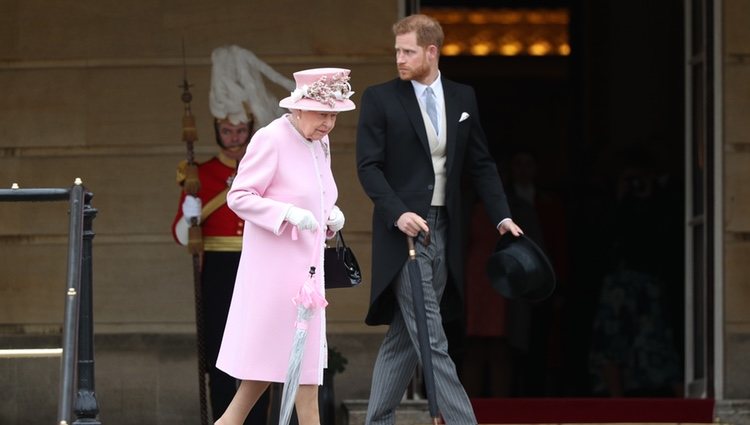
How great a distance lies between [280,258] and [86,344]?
87 centimetres

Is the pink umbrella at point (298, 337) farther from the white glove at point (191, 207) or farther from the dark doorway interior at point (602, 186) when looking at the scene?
the dark doorway interior at point (602, 186)

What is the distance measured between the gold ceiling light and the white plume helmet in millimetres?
A: 6135

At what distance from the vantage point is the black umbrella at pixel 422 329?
26.4 feet

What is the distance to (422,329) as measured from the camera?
809 cm

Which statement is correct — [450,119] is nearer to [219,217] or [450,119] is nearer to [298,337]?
[298,337]

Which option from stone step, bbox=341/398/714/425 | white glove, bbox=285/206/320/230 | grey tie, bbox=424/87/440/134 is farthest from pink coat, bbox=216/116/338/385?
stone step, bbox=341/398/714/425

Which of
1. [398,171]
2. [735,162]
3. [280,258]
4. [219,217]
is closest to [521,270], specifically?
[398,171]

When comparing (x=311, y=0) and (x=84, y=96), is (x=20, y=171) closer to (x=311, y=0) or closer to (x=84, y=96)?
(x=84, y=96)

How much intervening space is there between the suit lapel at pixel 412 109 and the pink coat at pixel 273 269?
89cm

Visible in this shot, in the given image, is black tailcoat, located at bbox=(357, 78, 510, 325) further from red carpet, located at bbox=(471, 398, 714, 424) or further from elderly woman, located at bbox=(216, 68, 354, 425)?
red carpet, located at bbox=(471, 398, 714, 424)

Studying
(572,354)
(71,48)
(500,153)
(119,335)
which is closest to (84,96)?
(71,48)

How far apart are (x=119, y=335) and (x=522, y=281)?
3452mm

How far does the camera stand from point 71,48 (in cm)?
1112

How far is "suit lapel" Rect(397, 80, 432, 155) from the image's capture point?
27.5ft
